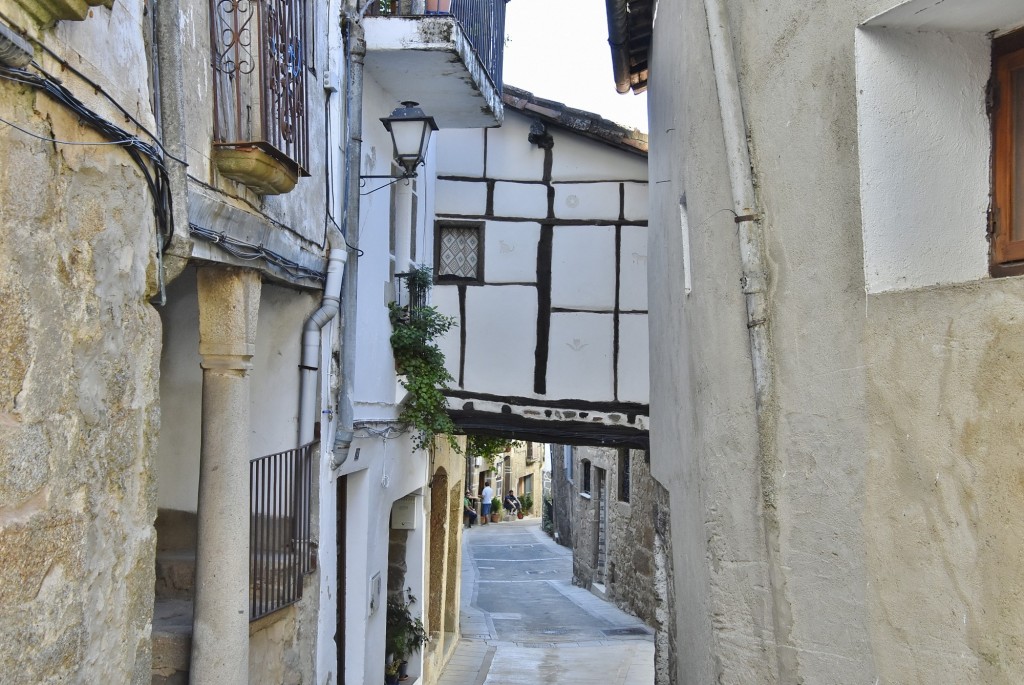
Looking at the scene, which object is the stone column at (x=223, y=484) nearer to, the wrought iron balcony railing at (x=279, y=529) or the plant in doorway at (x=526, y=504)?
the wrought iron balcony railing at (x=279, y=529)

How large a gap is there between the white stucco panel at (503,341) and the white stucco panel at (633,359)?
0.92 metres

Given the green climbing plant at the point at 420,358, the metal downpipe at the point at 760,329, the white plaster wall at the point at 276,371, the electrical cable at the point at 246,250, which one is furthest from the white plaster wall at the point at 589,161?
the metal downpipe at the point at 760,329

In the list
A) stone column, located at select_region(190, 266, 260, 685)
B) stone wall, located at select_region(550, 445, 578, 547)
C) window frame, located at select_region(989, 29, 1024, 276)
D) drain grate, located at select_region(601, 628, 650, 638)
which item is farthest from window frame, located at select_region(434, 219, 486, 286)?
stone wall, located at select_region(550, 445, 578, 547)

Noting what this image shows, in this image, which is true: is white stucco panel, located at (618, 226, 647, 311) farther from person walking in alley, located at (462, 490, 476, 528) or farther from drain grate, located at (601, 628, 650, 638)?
person walking in alley, located at (462, 490, 476, 528)

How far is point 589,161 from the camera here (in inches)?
431

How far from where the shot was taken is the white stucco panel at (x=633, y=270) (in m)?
10.6

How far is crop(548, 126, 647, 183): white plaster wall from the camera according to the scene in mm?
10867

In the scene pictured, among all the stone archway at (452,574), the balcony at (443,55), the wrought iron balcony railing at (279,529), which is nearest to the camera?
the wrought iron balcony railing at (279,529)

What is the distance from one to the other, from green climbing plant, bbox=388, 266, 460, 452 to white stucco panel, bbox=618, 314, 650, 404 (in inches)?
74.3

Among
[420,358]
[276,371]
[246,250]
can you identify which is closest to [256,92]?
[246,250]

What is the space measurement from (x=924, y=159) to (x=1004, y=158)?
222 millimetres

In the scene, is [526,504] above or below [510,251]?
below

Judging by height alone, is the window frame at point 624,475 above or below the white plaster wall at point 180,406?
below

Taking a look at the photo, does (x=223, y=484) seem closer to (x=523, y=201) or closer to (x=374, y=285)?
(x=374, y=285)
